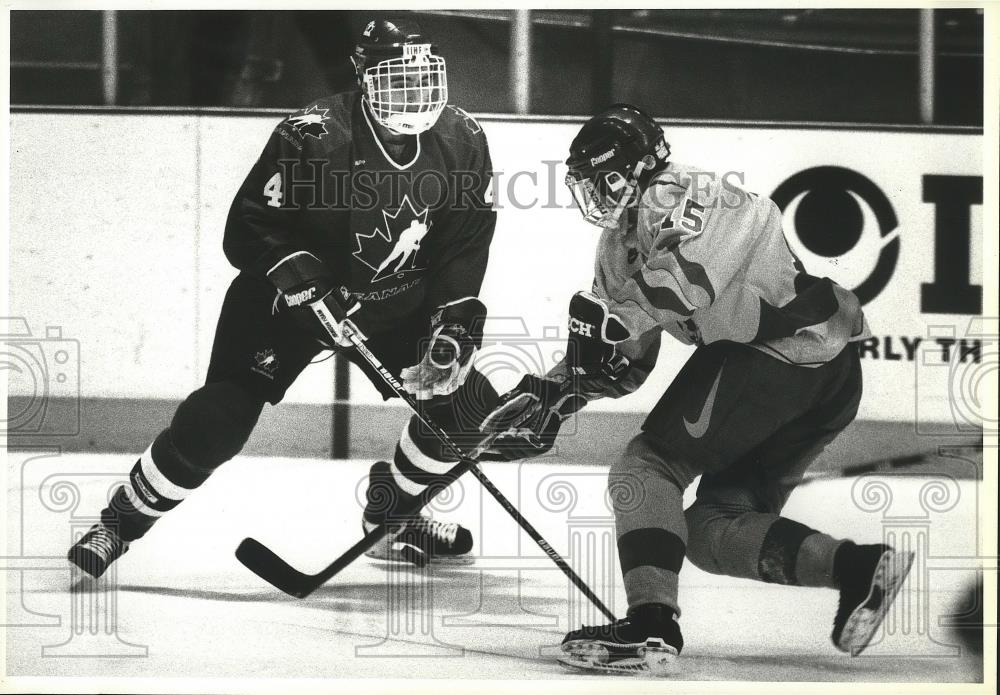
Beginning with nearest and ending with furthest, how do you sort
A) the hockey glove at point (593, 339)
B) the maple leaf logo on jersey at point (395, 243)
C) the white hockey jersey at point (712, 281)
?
the white hockey jersey at point (712, 281)
the hockey glove at point (593, 339)
the maple leaf logo on jersey at point (395, 243)

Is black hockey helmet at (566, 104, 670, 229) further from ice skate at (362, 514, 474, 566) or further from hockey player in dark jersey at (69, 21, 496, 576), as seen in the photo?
ice skate at (362, 514, 474, 566)

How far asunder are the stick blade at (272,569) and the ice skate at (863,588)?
1260mm

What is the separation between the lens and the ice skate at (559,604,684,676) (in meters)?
2.24

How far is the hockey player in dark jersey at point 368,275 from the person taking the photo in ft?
7.68

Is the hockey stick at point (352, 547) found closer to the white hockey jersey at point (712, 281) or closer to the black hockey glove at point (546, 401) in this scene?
the black hockey glove at point (546, 401)

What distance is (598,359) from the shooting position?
92.4 inches

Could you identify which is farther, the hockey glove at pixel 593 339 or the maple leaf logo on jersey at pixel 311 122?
the maple leaf logo on jersey at pixel 311 122

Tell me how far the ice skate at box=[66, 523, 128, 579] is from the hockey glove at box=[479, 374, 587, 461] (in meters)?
0.93

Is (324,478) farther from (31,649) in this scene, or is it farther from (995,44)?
(995,44)

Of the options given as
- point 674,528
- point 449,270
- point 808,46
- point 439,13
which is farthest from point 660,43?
point 674,528

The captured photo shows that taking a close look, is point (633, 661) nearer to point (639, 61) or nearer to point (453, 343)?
point (453, 343)
